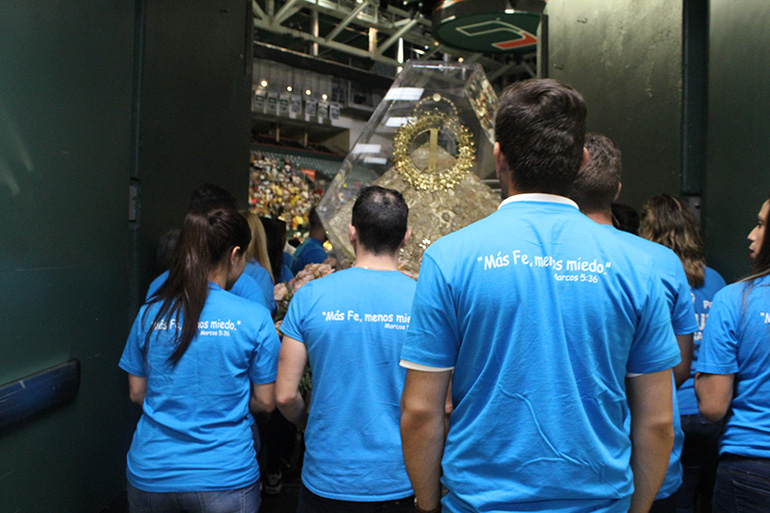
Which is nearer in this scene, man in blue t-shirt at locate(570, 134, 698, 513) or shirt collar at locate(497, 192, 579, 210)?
shirt collar at locate(497, 192, 579, 210)

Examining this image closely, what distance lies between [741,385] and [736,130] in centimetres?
157

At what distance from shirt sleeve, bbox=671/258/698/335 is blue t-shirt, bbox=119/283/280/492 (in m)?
1.18

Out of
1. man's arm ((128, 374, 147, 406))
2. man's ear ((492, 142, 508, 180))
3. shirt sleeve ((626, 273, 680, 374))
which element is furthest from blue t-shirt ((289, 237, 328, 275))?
shirt sleeve ((626, 273, 680, 374))

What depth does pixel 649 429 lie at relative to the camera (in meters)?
1.16

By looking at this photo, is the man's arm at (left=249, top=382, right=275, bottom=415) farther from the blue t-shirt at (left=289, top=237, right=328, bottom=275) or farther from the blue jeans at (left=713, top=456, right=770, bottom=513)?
the blue t-shirt at (left=289, top=237, right=328, bottom=275)

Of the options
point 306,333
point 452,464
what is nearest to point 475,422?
point 452,464

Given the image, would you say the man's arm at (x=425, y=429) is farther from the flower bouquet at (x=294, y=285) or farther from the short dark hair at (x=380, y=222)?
the flower bouquet at (x=294, y=285)

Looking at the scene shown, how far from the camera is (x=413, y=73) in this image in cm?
312

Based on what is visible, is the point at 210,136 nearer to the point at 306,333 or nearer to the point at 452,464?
the point at 306,333

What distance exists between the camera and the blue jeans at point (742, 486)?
5.67ft

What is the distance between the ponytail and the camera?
185 cm

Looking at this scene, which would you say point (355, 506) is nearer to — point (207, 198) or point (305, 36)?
point (207, 198)

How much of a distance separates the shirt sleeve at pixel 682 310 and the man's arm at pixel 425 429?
891 mm

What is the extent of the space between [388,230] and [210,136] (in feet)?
10.1
